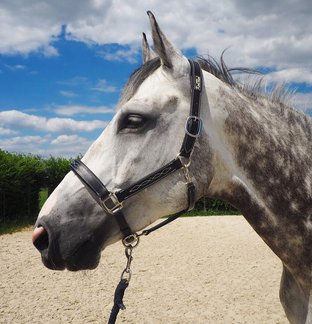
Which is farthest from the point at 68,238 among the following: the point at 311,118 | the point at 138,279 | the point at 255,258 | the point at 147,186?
the point at 255,258

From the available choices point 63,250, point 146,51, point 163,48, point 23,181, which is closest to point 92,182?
point 63,250

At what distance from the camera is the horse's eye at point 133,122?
2201mm

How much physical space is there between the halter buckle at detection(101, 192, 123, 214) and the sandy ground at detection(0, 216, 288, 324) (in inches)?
102

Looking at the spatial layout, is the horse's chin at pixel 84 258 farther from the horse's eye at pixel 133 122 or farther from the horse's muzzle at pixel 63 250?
the horse's eye at pixel 133 122

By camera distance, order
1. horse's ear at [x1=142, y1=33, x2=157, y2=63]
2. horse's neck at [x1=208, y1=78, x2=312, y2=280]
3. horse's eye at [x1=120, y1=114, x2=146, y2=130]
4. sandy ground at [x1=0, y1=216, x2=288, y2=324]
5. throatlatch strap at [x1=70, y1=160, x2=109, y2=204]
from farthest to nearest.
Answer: sandy ground at [x1=0, y1=216, x2=288, y2=324] < horse's ear at [x1=142, y1=33, x2=157, y2=63] < horse's neck at [x1=208, y1=78, x2=312, y2=280] < horse's eye at [x1=120, y1=114, x2=146, y2=130] < throatlatch strap at [x1=70, y1=160, x2=109, y2=204]

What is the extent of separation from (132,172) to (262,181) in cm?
94

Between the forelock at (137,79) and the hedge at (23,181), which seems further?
the hedge at (23,181)

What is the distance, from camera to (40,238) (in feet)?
7.03

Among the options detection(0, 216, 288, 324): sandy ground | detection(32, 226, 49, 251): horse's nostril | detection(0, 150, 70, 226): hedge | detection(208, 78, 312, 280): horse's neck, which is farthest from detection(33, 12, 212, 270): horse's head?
detection(0, 150, 70, 226): hedge

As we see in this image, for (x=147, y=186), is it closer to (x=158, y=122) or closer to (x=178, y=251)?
(x=158, y=122)

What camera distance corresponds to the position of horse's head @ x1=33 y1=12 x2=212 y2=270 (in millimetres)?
2125

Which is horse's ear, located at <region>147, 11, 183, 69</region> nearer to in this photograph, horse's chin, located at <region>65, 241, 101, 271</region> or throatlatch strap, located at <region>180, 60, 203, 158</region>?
throatlatch strap, located at <region>180, 60, 203, 158</region>

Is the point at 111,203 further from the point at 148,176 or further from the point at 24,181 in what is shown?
the point at 24,181

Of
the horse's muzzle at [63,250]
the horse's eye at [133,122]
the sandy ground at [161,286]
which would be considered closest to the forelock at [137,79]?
the horse's eye at [133,122]
